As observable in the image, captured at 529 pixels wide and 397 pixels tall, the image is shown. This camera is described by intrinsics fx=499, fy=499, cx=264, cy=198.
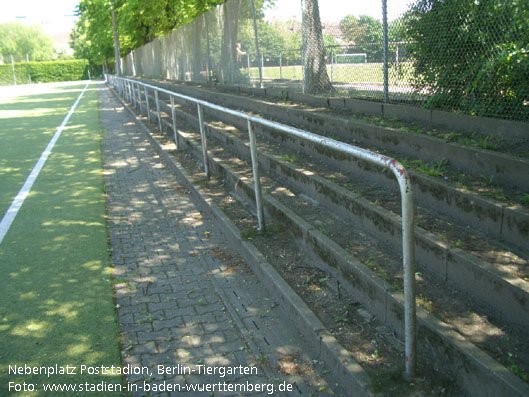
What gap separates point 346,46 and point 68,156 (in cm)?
643

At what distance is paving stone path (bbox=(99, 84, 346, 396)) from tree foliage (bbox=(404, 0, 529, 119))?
3132 mm

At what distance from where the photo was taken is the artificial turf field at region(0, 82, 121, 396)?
3.35 metres

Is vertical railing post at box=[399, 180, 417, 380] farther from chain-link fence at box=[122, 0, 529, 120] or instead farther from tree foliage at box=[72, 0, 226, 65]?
tree foliage at box=[72, 0, 226, 65]

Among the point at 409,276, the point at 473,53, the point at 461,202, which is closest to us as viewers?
the point at 409,276

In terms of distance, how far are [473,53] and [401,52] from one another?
1.53 metres

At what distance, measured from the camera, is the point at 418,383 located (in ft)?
8.75

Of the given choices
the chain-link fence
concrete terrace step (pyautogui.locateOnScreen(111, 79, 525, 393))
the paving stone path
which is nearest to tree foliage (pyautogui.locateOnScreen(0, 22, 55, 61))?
the chain-link fence

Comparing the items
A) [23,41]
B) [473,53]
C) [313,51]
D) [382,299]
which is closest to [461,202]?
[382,299]

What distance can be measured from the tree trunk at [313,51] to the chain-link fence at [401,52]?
0.02 meters

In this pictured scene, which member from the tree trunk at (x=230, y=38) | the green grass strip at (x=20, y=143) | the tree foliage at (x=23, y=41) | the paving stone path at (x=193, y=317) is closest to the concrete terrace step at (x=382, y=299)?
the paving stone path at (x=193, y=317)

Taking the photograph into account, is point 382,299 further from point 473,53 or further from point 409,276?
point 473,53

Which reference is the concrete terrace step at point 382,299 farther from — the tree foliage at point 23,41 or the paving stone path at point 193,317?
the tree foliage at point 23,41

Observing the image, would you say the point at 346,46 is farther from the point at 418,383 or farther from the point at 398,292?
the point at 418,383

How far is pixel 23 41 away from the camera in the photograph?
360 ft
